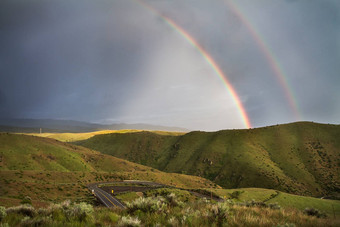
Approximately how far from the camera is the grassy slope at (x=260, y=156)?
7375 centimetres

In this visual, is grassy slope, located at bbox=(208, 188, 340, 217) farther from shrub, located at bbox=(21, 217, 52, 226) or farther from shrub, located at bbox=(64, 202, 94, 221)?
shrub, located at bbox=(21, 217, 52, 226)

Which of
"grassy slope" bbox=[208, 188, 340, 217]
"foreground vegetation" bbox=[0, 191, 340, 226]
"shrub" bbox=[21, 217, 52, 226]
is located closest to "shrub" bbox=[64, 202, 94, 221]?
"foreground vegetation" bbox=[0, 191, 340, 226]

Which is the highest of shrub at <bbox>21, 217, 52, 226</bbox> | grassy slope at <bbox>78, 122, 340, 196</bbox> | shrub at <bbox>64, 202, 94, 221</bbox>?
shrub at <bbox>21, 217, 52, 226</bbox>

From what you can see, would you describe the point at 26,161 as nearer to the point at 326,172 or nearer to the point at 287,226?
the point at 287,226

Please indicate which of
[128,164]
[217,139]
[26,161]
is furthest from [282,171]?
[26,161]

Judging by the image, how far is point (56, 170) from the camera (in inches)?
2672

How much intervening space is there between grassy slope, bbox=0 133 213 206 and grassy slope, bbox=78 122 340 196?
18419 mm

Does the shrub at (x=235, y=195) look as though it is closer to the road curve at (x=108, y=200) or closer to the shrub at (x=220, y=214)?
the road curve at (x=108, y=200)

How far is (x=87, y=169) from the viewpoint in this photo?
255 ft

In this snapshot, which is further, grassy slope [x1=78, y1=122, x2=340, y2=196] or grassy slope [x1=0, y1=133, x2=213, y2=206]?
grassy slope [x1=78, y1=122, x2=340, y2=196]

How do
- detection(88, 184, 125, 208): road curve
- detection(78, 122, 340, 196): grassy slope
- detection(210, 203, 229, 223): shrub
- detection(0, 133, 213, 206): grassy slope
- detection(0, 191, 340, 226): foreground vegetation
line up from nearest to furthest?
detection(0, 191, 340, 226): foreground vegetation, detection(210, 203, 229, 223): shrub, detection(88, 184, 125, 208): road curve, detection(0, 133, 213, 206): grassy slope, detection(78, 122, 340, 196): grassy slope

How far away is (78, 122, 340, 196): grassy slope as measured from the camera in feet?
242

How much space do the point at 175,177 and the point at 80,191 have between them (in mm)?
35773

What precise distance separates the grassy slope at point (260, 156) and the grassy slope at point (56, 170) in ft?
60.4
